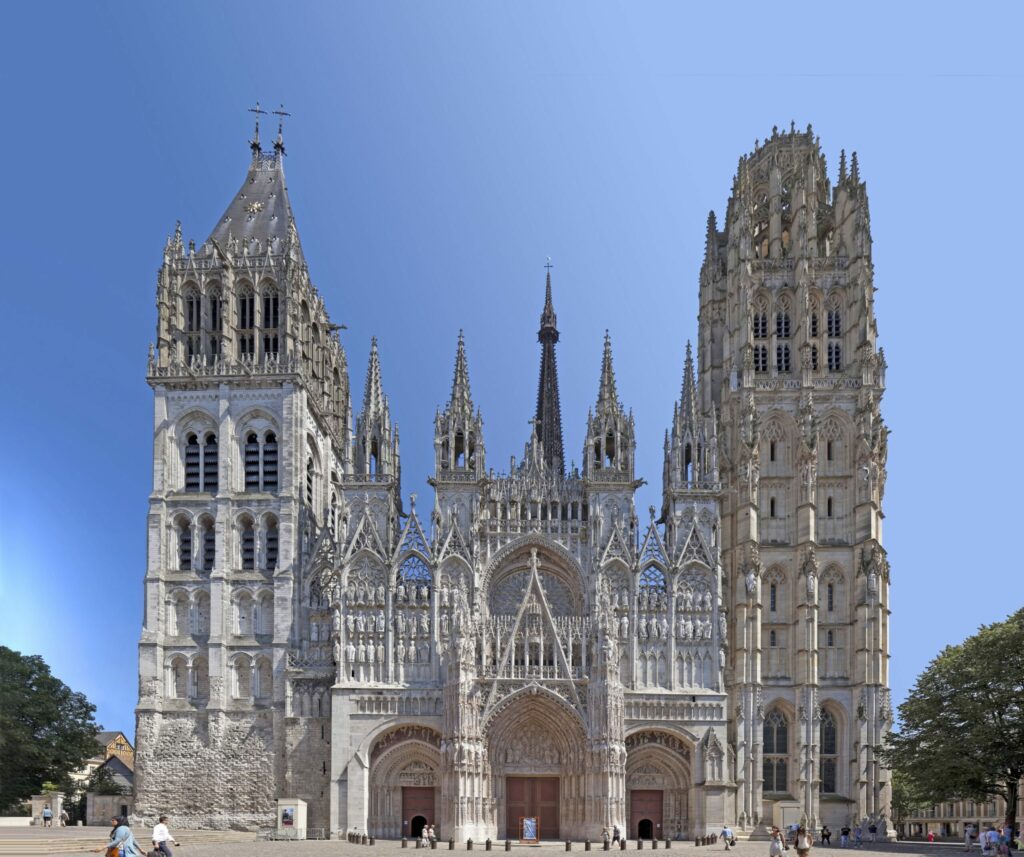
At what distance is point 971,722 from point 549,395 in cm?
4549

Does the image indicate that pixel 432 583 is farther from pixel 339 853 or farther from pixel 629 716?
pixel 339 853

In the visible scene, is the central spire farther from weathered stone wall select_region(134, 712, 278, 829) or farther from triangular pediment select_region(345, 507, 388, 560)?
weathered stone wall select_region(134, 712, 278, 829)

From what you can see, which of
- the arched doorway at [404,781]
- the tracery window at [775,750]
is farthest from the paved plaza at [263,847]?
the tracery window at [775,750]

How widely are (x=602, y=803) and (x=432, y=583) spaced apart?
550 inches

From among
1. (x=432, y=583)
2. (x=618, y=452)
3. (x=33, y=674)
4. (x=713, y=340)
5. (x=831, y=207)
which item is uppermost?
(x=831, y=207)

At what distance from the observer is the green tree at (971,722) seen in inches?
2530

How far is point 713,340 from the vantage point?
85.8 m

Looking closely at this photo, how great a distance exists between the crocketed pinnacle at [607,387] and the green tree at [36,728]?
122 ft

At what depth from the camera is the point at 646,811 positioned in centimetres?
7238

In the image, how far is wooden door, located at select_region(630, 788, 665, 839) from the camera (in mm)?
72188

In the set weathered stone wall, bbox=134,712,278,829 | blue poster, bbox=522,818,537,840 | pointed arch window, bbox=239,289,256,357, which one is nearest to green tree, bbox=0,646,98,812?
weathered stone wall, bbox=134,712,278,829

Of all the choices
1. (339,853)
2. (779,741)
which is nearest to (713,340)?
(779,741)

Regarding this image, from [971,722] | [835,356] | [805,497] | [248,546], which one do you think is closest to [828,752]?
[971,722]

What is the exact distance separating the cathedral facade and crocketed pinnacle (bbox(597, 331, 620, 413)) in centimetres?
17
